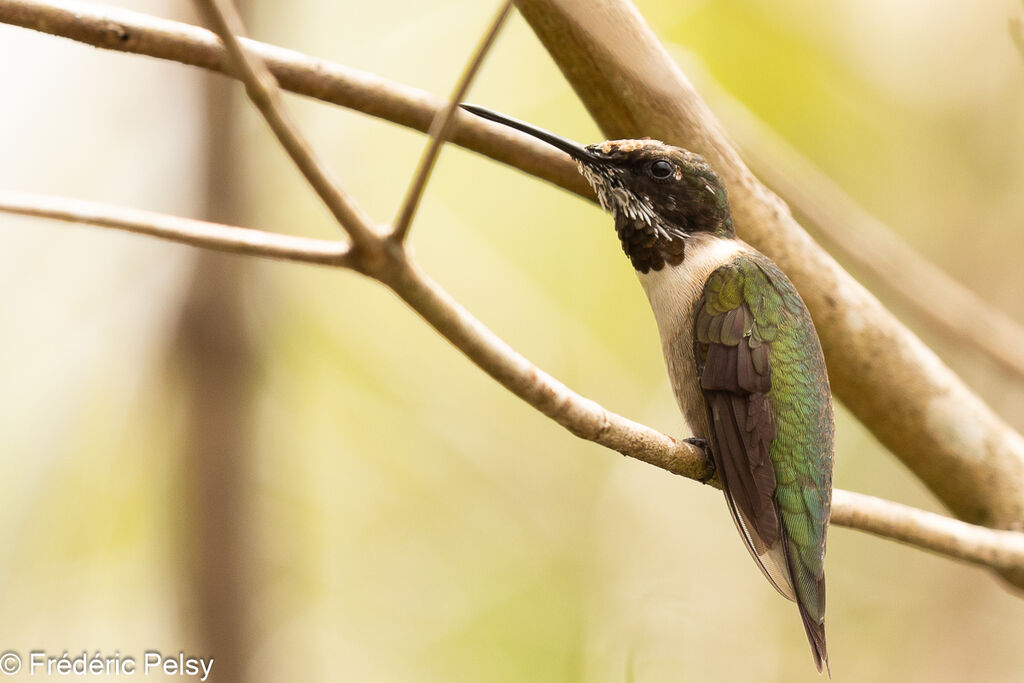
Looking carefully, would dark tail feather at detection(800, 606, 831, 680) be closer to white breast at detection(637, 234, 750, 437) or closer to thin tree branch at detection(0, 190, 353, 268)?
white breast at detection(637, 234, 750, 437)

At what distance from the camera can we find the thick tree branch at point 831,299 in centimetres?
256

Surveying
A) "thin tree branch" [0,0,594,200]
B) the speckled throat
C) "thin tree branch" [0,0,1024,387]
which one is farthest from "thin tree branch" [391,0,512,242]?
the speckled throat

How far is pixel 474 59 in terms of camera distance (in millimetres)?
1274

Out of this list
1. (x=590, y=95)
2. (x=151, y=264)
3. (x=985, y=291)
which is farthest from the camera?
(x=985, y=291)

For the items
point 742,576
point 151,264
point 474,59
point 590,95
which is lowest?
point 474,59

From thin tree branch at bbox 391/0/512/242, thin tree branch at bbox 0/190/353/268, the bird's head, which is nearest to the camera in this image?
thin tree branch at bbox 391/0/512/242

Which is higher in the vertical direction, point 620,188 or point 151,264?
point 151,264

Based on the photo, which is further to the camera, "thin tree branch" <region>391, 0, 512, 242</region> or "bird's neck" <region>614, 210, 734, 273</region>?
"bird's neck" <region>614, 210, 734, 273</region>

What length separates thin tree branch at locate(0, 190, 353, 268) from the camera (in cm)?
140

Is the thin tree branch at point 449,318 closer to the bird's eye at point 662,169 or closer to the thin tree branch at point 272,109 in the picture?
the thin tree branch at point 272,109

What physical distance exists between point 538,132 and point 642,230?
492 millimetres

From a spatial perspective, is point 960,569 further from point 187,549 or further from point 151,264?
point 151,264

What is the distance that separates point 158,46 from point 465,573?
4.62 metres

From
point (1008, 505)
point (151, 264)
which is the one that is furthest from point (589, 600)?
point (151, 264)
